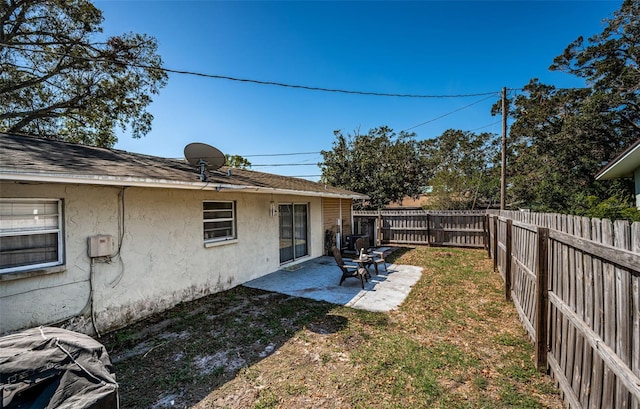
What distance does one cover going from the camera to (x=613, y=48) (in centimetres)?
1677

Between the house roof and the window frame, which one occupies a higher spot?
the house roof

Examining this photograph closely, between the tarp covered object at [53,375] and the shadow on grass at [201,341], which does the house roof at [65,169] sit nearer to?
the tarp covered object at [53,375]

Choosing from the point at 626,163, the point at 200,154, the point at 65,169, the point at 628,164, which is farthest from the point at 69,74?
the point at 628,164

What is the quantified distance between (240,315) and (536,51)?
1759 cm

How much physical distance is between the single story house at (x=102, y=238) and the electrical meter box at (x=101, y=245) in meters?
0.01

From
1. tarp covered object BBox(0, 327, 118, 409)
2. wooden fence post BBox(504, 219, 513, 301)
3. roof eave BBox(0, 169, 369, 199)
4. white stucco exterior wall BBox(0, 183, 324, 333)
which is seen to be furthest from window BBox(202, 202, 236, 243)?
wooden fence post BBox(504, 219, 513, 301)

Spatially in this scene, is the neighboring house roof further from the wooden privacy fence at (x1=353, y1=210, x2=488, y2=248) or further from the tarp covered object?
the tarp covered object

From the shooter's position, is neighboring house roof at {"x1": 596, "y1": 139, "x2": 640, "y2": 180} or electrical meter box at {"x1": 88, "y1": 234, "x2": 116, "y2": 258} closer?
electrical meter box at {"x1": 88, "y1": 234, "x2": 116, "y2": 258}

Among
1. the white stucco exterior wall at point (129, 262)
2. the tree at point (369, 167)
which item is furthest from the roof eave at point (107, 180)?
the tree at point (369, 167)

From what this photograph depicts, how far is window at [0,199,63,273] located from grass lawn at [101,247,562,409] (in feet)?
5.32

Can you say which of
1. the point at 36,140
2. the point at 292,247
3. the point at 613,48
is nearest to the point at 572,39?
the point at 613,48

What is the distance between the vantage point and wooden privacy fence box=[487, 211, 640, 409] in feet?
5.66

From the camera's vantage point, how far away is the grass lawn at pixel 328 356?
3.05m

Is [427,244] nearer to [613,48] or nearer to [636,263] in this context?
[636,263]
